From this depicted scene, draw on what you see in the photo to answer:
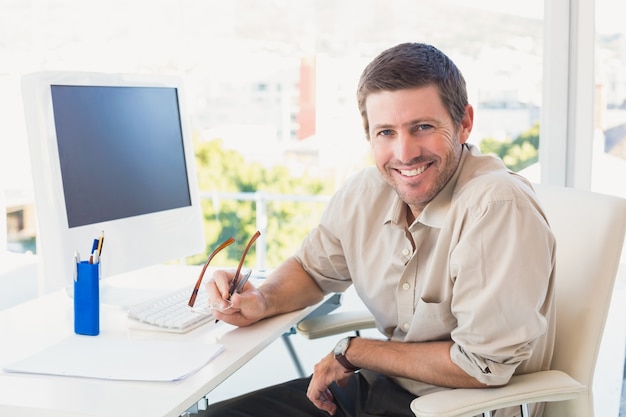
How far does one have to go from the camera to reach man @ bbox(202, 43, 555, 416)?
4.66 feet

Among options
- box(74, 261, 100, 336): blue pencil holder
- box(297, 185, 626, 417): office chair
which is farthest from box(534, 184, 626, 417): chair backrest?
box(74, 261, 100, 336): blue pencil holder

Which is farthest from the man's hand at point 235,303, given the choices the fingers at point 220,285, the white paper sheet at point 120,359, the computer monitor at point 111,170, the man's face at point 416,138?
the man's face at point 416,138

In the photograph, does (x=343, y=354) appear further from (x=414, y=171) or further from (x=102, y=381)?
(x=102, y=381)

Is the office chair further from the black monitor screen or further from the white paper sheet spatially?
the black monitor screen

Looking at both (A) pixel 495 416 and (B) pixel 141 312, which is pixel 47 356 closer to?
(B) pixel 141 312

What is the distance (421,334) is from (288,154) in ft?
7.48

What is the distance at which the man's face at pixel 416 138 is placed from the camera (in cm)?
161

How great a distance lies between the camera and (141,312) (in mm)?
1709

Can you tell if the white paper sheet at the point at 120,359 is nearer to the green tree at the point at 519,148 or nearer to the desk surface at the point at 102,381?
the desk surface at the point at 102,381

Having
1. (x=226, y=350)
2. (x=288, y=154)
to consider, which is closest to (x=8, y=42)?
(x=288, y=154)

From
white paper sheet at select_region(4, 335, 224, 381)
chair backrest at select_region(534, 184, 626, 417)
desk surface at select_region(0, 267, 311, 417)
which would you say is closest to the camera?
desk surface at select_region(0, 267, 311, 417)

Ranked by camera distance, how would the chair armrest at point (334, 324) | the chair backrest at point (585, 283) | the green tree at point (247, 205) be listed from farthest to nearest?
the green tree at point (247, 205)
the chair armrest at point (334, 324)
the chair backrest at point (585, 283)

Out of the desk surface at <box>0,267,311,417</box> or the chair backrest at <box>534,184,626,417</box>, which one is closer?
the desk surface at <box>0,267,311,417</box>

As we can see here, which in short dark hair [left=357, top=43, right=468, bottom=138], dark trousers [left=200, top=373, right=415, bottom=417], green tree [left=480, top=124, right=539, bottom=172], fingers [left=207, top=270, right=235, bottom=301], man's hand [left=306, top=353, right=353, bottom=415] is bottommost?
dark trousers [left=200, top=373, right=415, bottom=417]
